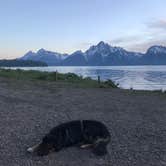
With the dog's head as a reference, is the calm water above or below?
below

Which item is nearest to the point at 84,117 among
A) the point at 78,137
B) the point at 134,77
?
the point at 78,137

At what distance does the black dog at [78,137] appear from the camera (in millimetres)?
6551

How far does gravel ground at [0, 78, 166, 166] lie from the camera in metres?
6.29

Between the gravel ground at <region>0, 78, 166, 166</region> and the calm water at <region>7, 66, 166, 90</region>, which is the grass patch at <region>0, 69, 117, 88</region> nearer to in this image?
the calm water at <region>7, 66, 166, 90</region>

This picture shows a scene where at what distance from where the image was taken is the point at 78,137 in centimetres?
690

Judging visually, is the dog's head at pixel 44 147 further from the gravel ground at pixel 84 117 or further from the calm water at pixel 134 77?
the calm water at pixel 134 77

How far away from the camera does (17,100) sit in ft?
42.1

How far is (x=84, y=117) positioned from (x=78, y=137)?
2993 mm

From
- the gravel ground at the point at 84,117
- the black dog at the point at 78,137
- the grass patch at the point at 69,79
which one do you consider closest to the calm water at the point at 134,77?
the grass patch at the point at 69,79

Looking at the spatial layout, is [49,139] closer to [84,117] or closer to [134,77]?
[84,117]

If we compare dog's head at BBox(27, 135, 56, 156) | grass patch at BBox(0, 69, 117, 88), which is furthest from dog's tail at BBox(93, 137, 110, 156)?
grass patch at BBox(0, 69, 117, 88)

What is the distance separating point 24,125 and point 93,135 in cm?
241

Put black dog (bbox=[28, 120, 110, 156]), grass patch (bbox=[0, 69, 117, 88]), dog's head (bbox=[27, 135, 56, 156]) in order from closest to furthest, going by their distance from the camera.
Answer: dog's head (bbox=[27, 135, 56, 156])
black dog (bbox=[28, 120, 110, 156])
grass patch (bbox=[0, 69, 117, 88])

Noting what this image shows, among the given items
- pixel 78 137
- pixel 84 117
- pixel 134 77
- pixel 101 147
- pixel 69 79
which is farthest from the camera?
pixel 134 77
